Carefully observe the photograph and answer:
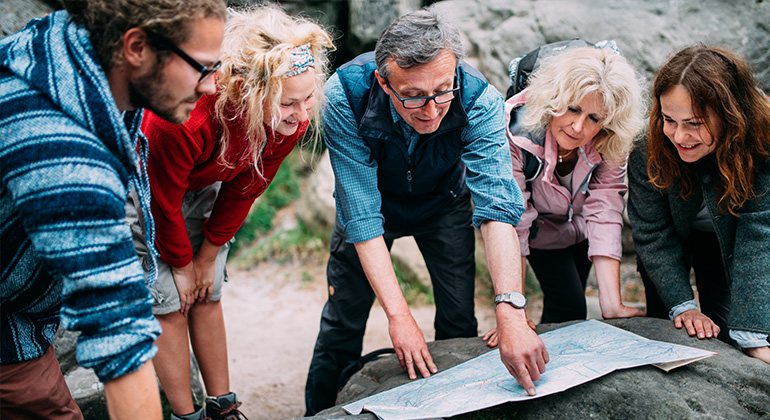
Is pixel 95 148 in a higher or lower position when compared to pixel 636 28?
lower

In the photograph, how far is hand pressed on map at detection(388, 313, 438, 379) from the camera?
2240mm

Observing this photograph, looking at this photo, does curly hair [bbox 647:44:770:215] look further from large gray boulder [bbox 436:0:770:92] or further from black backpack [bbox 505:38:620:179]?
large gray boulder [bbox 436:0:770:92]

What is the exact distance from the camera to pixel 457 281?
9.32 ft

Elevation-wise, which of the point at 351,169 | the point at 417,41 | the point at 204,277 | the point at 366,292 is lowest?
the point at 366,292

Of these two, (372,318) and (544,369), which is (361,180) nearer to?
(544,369)

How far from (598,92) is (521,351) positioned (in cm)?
113

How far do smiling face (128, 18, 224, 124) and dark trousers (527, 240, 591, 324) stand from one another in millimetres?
2036

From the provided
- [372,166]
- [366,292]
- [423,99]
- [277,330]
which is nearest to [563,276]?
[366,292]

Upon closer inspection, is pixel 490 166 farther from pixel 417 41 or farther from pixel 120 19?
pixel 120 19

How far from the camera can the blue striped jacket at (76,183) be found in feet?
3.94

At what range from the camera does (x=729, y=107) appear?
2148 millimetres

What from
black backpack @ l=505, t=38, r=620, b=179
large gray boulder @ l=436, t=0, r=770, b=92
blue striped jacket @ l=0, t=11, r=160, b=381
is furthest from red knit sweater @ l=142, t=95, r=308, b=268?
large gray boulder @ l=436, t=0, r=770, b=92

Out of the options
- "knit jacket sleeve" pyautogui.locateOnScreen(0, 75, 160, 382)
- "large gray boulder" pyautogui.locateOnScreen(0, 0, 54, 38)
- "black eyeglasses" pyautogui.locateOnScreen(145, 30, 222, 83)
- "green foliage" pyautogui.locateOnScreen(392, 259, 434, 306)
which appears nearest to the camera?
"knit jacket sleeve" pyautogui.locateOnScreen(0, 75, 160, 382)

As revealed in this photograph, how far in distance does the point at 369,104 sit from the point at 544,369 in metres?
1.19
